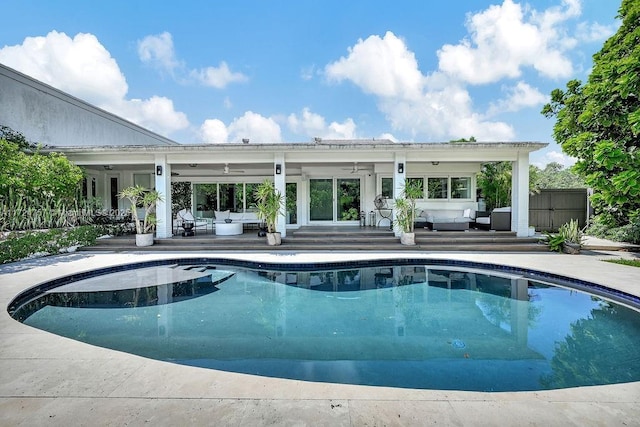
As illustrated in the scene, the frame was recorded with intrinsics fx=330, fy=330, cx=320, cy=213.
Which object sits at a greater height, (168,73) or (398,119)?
(168,73)

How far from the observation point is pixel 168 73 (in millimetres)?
19125

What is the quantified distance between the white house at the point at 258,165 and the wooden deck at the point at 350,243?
0.76m

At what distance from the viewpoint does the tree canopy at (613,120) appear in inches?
311

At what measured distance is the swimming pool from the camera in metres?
3.67

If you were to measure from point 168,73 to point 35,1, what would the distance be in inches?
277

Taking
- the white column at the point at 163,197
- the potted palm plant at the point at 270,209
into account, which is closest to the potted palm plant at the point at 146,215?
the white column at the point at 163,197

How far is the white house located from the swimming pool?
460 cm

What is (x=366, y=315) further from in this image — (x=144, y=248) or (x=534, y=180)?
(x=534, y=180)

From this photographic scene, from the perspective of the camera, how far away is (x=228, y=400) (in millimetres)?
2504

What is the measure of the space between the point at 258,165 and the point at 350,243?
5.20m

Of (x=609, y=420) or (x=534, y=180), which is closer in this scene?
(x=609, y=420)

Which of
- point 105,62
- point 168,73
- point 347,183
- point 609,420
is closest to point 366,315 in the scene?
point 609,420

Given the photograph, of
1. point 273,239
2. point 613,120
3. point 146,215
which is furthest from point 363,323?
point 613,120

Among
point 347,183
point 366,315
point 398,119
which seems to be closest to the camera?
point 366,315
